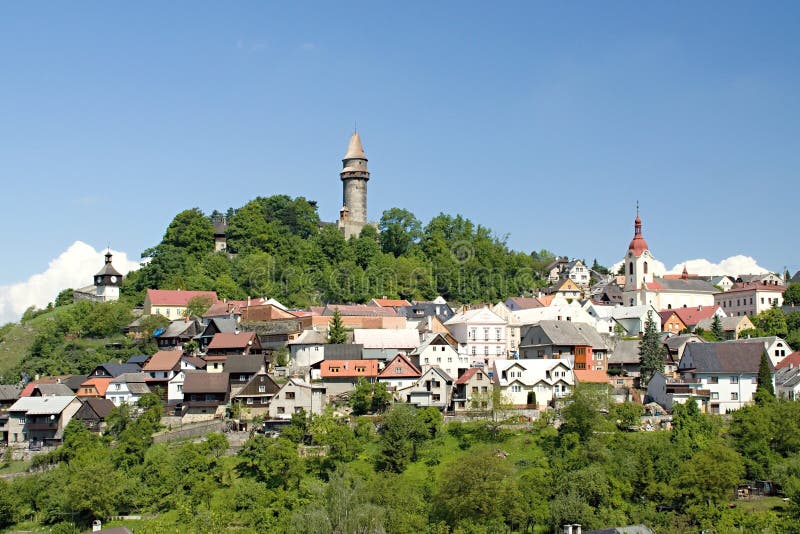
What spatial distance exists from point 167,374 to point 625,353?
107 feet

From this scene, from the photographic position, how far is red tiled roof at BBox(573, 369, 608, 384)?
215 feet

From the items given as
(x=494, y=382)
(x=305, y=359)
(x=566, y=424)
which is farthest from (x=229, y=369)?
(x=566, y=424)

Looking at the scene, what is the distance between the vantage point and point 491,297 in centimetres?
9975

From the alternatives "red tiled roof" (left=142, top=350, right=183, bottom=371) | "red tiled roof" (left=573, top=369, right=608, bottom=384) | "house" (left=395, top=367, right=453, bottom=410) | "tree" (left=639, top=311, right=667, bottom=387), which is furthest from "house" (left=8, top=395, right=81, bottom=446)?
"tree" (left=639, top=311, right=667, bottom=387)

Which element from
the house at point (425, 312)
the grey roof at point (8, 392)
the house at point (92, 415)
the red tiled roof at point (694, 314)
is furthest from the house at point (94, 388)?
the red tiled roof at point (694, 314)

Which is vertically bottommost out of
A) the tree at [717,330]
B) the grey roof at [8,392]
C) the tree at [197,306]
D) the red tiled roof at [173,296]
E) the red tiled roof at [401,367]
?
the grey roof at [8,392]

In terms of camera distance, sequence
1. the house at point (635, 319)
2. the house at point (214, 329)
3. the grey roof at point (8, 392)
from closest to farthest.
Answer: the grey roof at point (8, 392) < the house at point (214, 329) < the house at point (635, 319)

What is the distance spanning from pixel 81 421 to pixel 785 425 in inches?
1707

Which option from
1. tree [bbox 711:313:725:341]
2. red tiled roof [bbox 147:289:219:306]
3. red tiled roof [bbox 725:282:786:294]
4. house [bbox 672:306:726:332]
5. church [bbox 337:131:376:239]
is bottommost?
tree [bbox 711:313:725:341]

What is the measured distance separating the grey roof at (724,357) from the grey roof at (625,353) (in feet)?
17.0

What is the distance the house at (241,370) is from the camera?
66062 mm

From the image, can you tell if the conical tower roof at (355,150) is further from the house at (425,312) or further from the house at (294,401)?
the house at (294,401)

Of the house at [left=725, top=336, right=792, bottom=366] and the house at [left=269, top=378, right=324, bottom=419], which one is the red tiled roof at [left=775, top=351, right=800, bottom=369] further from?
the house at [left=269, top=378, right=324, bottom=419]

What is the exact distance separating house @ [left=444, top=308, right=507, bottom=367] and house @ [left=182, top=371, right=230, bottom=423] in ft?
59.5
